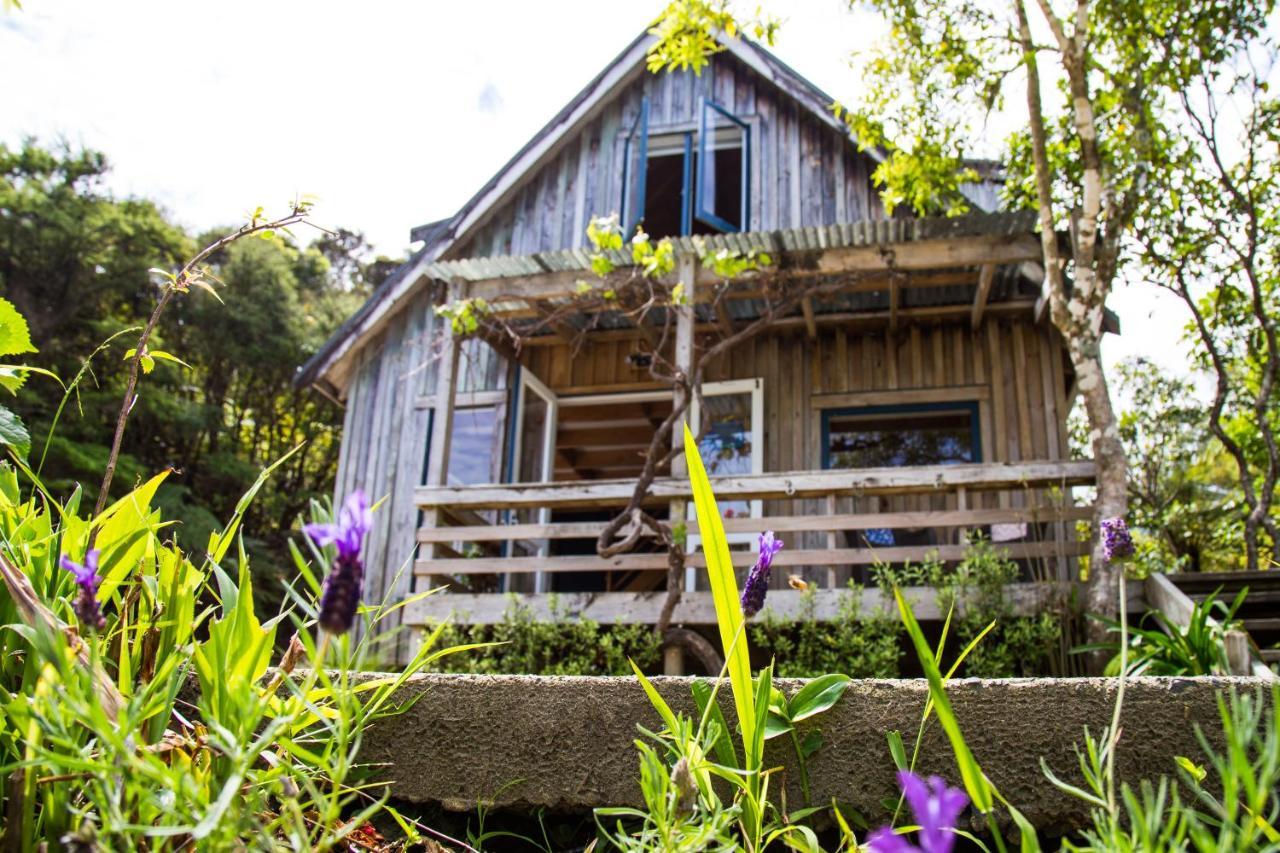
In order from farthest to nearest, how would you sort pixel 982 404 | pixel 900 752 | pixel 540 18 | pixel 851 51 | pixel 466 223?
1. pixel 466 223
2. pixel 982 404
3. pixel 851 51
4. pixel 540 18
5. pixel 900 752

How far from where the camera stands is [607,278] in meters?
7.09

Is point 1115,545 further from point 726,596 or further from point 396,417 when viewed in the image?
point 396,417

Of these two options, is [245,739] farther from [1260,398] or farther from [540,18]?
[1260,398]

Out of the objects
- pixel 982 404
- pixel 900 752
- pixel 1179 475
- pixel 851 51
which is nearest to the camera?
pixel 900 752

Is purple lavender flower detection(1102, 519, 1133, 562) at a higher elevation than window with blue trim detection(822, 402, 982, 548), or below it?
below

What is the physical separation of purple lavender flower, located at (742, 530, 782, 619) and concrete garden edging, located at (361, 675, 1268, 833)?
0.34m

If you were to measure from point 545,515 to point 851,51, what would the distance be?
4393 millimetres

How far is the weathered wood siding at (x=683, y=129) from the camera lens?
28.6 ft

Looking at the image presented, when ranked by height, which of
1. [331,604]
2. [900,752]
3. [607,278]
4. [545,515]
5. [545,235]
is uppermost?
[545,235]

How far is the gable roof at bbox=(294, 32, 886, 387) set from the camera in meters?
9.08

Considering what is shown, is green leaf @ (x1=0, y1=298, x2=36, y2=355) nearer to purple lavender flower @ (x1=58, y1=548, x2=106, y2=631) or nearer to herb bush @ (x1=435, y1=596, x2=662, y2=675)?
purple lavender flower @ (x1=58, y1=548, x2=106, y2=631)

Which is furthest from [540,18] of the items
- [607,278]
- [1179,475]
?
[1179,475]

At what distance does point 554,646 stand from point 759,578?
4.75m

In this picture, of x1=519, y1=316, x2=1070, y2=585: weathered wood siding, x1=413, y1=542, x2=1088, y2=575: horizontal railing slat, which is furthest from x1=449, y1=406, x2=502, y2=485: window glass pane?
x1=413, y1=542, x2=1088, y2=575: horizontal railing slat
